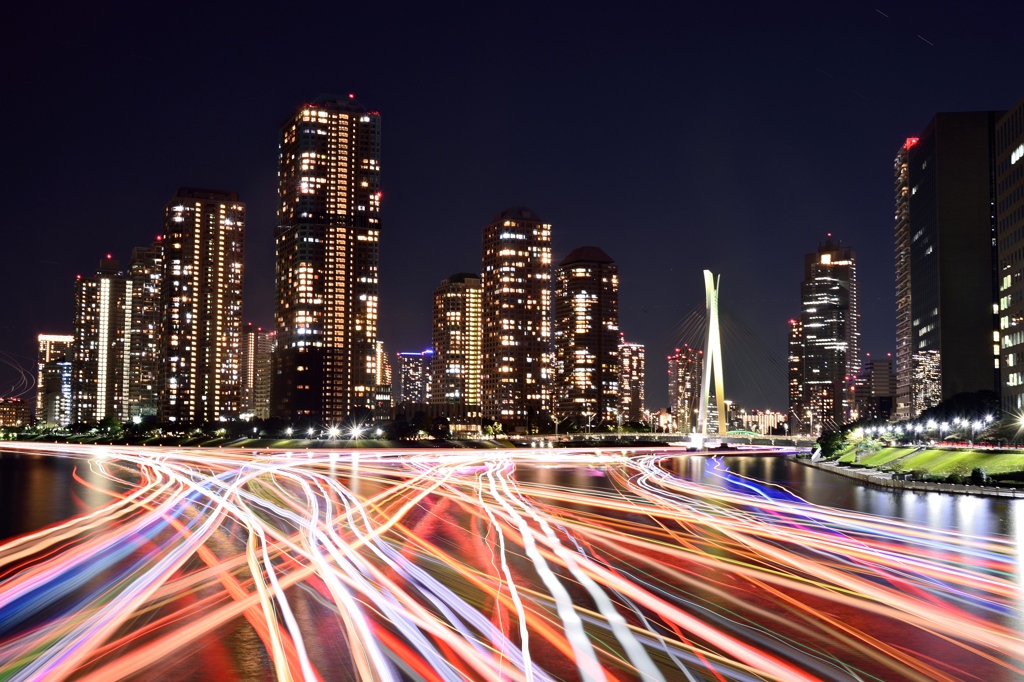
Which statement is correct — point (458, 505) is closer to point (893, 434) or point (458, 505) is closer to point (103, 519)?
point (103, 519)

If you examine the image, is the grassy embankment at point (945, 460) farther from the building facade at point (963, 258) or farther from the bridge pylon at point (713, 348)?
the building facade at point (963, 258)

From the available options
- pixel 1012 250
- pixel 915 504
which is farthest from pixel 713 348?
pixel 915 504

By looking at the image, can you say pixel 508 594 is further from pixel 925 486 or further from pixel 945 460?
pixel 945 460

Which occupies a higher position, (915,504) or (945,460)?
(945,460)

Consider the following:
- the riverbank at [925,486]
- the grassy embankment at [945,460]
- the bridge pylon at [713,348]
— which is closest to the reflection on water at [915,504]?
the riverbank at [925,486]

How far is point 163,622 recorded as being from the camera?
41.7 feet

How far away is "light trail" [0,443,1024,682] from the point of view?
10.7m

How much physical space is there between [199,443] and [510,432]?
92556mm

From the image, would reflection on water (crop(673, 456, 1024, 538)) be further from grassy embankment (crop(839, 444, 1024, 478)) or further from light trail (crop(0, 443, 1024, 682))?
grassy embankment (crop(839, 444, 1024, 478))

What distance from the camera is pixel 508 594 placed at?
Answer: 1459 cm

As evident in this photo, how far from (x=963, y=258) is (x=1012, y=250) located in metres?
60.5

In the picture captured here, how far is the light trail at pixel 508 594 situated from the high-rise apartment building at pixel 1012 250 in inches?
2640

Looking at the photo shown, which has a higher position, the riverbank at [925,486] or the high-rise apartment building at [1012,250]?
the high-rise apartment building at [1012,250]

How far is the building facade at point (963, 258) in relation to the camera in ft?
461
